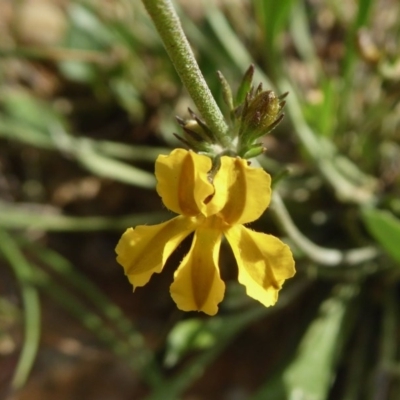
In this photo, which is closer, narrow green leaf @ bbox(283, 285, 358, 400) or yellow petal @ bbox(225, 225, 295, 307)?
yellow petal @ bbox(225, 225, 295, 307)

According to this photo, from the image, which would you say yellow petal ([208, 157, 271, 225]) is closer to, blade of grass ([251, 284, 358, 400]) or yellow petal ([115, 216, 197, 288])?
yellow petal ([115, 216, 197, 288])

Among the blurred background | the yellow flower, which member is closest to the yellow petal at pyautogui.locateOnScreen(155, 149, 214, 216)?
the yellow flower

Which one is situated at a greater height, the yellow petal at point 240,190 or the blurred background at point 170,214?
the blurred background at point 170,214

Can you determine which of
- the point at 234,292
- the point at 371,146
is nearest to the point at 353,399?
the point at 234,292

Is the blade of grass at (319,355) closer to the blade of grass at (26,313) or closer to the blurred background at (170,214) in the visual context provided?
the blurred background at (170,214)

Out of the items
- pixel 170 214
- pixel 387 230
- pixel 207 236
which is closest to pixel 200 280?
pixel 207 236

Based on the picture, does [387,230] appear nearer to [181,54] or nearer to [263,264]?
[263,264]

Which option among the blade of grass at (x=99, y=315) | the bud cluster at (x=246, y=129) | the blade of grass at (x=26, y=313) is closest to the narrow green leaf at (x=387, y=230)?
the bud cluster at (x=246, y=129)
